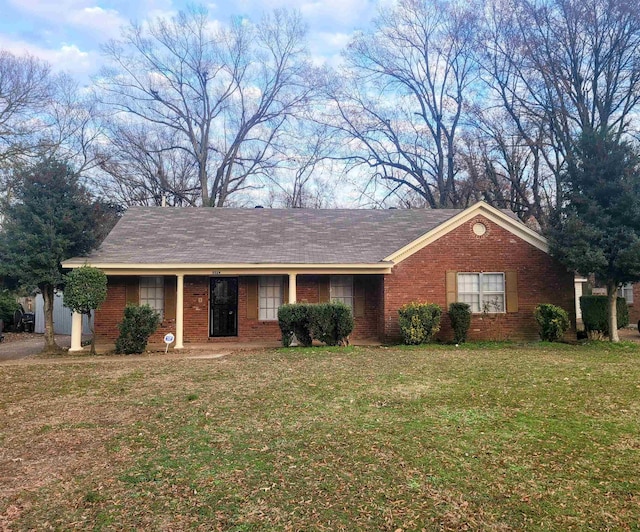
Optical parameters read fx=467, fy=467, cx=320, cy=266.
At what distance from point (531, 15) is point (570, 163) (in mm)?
12679

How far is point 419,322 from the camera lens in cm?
1258

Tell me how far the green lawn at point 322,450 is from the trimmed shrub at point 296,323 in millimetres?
3345

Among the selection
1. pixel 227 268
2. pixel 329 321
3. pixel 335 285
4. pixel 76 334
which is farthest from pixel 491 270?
pixel 76 334

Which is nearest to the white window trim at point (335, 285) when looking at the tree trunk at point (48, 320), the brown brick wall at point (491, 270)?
the brown brick wall at point (491, 270)

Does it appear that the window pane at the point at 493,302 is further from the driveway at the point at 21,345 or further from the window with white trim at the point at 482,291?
the driveway at the point at 21,345

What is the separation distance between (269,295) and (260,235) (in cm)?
222

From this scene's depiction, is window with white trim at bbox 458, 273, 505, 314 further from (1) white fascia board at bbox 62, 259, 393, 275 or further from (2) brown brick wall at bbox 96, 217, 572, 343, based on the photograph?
(1) white fascia board at bbox 62, 259, 393, 275

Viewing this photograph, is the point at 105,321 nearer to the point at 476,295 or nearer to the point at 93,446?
the point at 93,446

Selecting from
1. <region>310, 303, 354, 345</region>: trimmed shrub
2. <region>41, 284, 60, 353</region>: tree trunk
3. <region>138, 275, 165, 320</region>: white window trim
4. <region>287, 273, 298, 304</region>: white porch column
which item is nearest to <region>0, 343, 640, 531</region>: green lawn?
<region>310, 303, 354, 345</region>: trimmed shrub

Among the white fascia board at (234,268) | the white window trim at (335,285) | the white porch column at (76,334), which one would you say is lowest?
the white porch column at (76,334)

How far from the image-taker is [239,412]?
20.0ft

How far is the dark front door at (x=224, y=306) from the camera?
46.9 feet

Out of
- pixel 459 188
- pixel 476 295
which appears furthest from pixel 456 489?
pixel 459 188

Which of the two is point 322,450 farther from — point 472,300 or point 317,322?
point 472,300
